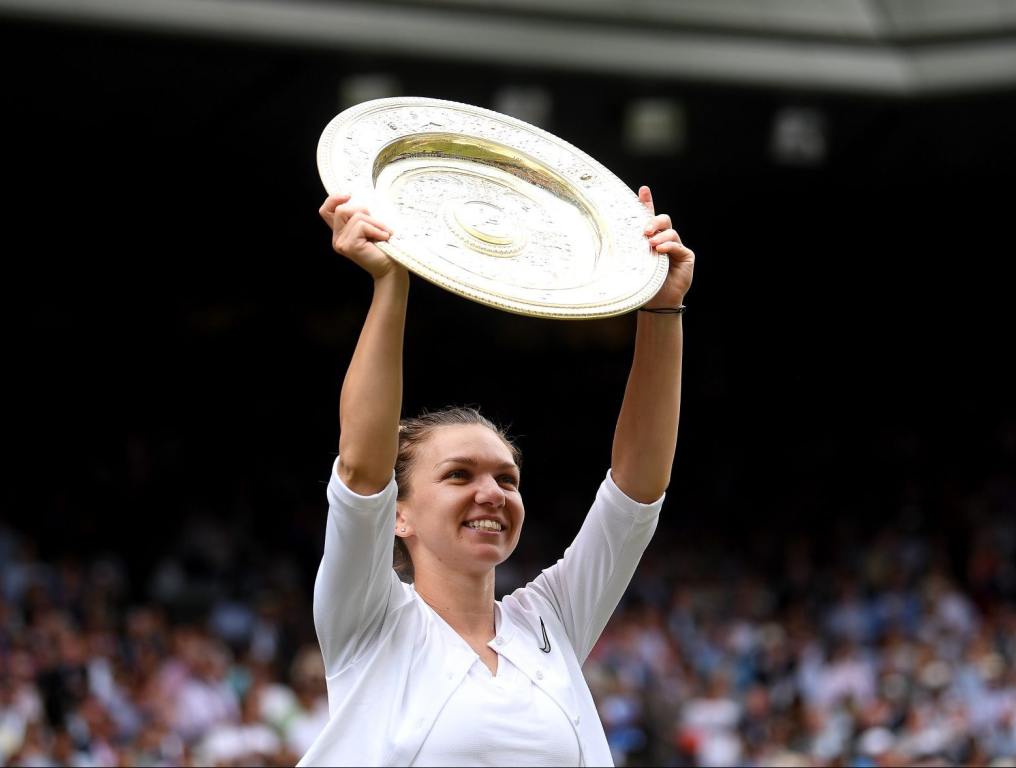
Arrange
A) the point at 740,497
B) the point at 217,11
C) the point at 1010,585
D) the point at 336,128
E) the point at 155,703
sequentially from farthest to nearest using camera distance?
the point at 740,497
the point at 1010,585
the point at 217,11
the point at 155,703
the point at 336,128

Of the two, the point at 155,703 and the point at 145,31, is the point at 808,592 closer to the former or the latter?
the point at 155,703

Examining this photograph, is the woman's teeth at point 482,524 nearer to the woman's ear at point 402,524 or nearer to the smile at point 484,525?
the smile at point 484,525

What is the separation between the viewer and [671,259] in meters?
2.73

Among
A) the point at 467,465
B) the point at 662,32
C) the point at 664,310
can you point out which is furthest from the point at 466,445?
the point at 662,32

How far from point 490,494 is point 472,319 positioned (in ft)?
43.7

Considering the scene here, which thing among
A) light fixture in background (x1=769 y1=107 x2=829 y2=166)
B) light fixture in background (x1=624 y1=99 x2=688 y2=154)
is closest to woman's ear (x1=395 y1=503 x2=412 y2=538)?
light fixture in background (x1=624 y1=99 x2=688 y2=154)

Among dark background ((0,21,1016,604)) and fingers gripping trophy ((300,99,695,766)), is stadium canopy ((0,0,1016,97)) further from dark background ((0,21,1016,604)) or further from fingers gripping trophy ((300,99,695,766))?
fingers gripping trophy ((300,99,695,766))

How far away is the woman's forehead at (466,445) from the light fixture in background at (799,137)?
32.5ft

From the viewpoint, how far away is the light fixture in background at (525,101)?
36.2 ft

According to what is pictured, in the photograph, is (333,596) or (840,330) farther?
(840,330)

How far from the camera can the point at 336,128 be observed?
2.58m

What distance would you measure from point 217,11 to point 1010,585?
7387 millimetres

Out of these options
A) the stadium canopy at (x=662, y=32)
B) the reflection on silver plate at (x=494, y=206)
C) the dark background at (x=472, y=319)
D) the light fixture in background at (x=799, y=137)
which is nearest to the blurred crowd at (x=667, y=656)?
the dark background at (x=472, y=319)

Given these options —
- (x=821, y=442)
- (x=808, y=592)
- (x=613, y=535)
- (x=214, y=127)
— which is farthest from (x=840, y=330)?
(x=613, y=535)
